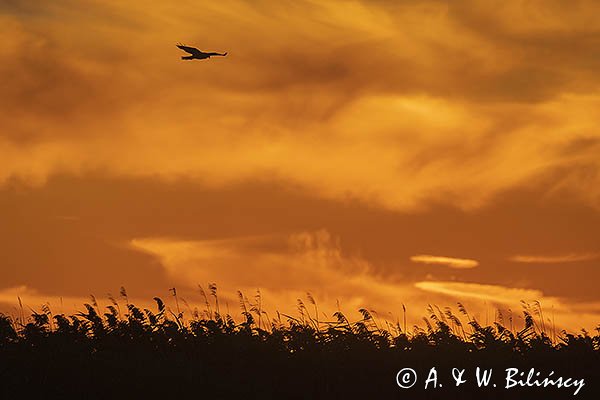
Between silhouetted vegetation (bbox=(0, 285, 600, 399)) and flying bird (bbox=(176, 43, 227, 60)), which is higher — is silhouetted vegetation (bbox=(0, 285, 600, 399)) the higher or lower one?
the lower one

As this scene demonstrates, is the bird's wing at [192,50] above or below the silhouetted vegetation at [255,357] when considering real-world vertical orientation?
above

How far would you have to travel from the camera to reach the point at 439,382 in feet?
66.1

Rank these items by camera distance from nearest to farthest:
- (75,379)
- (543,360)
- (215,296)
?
1. (75,379)
2. (543,360)
3. (215,296)

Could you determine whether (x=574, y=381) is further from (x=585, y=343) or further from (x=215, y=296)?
(x=215, y=296)

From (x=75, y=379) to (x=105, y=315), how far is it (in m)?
2.38

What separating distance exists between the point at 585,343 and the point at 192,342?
8.08 metres

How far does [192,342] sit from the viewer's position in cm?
2181

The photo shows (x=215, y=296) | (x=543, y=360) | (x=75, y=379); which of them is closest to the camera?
(x=75, y=379)

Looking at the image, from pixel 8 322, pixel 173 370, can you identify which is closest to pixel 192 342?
pixel 173 370

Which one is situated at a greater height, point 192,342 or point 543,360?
point 543,360

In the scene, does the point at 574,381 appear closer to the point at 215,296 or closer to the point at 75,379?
the point at 215,296

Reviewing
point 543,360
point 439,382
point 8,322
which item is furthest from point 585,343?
point 8,322

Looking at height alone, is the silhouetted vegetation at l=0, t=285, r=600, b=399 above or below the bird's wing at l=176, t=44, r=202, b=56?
below

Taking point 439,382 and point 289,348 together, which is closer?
point 439,382
